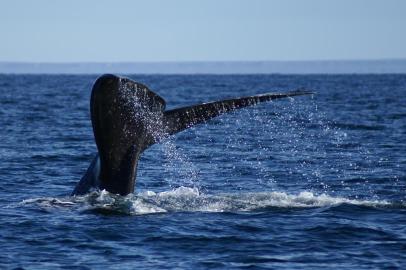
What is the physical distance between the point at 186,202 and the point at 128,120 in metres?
2.57

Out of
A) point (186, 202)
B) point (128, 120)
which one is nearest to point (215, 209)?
point (186, 202)

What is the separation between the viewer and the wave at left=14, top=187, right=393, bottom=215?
41.6ft

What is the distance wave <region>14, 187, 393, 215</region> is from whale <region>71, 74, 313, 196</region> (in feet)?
0.75

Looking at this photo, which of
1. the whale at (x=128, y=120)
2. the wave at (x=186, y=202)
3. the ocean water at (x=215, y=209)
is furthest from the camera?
the wave at (x=186, y=202)

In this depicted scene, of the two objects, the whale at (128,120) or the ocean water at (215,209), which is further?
the whale at (128,120)

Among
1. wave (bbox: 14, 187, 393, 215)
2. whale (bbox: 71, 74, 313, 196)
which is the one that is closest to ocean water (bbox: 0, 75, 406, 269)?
wave (bbox: 14, 187, 393, 215)

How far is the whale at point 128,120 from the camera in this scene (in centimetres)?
1112

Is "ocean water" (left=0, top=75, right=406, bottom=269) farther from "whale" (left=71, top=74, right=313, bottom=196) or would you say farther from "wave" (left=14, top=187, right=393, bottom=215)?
"whale" (left=71, top=74, right=313, bottom=196)

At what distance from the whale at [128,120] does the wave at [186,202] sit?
0.75ft

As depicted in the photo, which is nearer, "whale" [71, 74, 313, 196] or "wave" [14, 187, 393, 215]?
"whale" [71, 74, 313, 196]

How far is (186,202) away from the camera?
14.0 m

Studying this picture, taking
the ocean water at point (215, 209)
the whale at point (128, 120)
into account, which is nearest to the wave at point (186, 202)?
the ocean water at point (215, 209)

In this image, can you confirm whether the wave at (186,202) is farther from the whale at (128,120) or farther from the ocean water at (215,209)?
the whale at (128,120)

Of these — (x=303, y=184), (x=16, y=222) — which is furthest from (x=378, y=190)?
(x=16, y=222)
